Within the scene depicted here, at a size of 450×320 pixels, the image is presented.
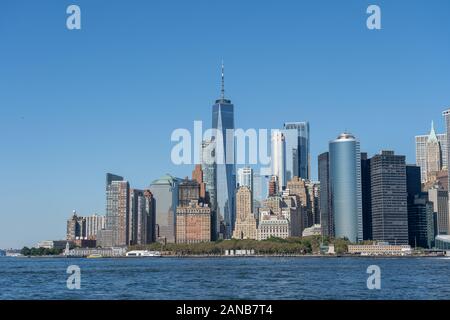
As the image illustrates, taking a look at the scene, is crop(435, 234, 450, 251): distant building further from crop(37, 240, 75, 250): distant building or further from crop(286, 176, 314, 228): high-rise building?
crop(37, 240, 75, 250): distant building

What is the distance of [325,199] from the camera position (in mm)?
120625

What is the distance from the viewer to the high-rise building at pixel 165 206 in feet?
400

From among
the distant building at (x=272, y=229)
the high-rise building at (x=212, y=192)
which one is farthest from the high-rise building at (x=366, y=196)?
the high-rise building at (x=212, y=192)

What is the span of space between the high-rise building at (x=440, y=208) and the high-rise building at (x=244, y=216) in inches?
1261

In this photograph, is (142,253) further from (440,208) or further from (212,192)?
(440,208)

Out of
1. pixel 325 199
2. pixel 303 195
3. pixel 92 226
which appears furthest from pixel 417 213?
pixel 92 226

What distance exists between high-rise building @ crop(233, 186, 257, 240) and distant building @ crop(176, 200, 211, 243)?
21.8ft

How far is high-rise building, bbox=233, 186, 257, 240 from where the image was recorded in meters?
127

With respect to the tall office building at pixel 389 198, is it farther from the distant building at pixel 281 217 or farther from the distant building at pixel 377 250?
the distant building at pixel 281 217

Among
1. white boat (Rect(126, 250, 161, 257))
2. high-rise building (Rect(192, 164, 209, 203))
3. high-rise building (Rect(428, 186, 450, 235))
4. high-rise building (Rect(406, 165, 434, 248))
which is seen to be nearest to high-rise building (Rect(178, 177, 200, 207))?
high-rise building (Rect(192, 164, 209, 203))

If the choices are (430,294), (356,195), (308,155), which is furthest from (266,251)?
(430,294)
